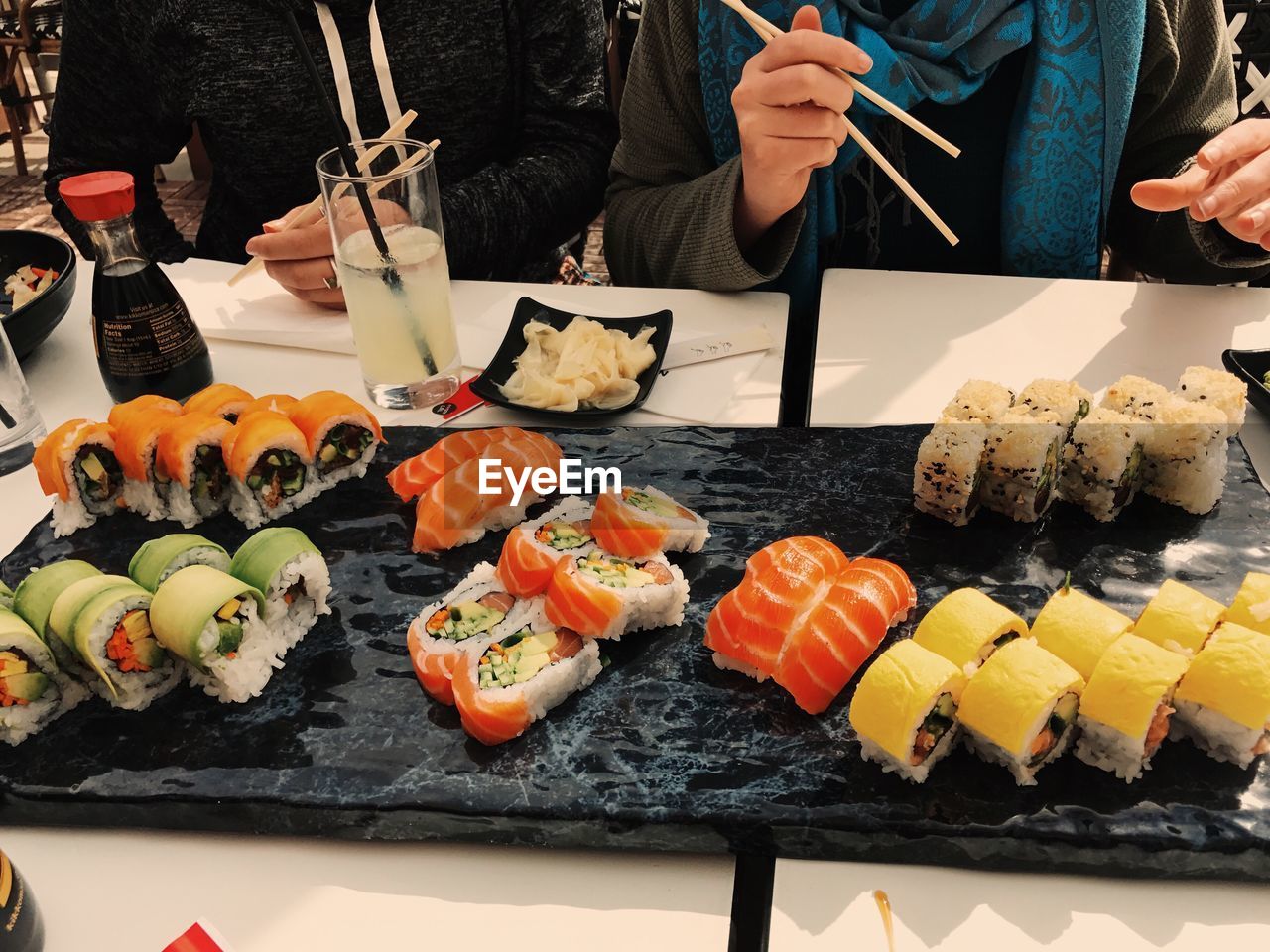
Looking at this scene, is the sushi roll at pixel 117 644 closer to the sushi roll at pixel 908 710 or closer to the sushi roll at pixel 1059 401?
the sushi roll at pixel 908 710

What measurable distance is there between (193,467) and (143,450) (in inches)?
2.8

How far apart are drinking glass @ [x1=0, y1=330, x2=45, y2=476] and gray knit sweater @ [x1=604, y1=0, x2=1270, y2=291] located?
112 cm

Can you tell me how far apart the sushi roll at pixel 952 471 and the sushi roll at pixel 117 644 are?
1.02m

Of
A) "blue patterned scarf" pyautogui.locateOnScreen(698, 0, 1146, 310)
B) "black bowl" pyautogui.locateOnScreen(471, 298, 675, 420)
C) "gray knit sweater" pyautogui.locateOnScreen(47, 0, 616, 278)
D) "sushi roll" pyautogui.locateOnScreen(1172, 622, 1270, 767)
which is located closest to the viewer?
"sushi roll" pyautogui.locateOnScreen(1172, 622, 1270, 767)

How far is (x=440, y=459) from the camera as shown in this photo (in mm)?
1513

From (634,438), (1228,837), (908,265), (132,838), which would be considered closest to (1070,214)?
(908,265)

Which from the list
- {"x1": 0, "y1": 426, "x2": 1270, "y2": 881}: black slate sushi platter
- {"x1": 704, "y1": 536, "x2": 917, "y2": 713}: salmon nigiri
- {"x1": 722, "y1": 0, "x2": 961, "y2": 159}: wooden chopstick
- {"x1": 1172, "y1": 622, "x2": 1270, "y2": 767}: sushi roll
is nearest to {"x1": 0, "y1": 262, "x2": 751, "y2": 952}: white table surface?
{"x1": 0, "y1": 426, "x2": 1270, "y2": 881}: black slate sushi platter

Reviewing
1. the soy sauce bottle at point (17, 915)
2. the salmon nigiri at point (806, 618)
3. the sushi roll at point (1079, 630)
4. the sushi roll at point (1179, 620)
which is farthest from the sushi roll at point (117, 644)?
the sushi roll at point (1179, 620)

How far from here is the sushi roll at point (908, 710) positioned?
1002 mm

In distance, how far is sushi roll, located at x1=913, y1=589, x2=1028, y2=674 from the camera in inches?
42.2

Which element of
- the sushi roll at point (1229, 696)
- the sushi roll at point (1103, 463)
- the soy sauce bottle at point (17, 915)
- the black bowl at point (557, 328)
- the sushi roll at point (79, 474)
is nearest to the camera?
the soy sauce bottle at point (17, 915)

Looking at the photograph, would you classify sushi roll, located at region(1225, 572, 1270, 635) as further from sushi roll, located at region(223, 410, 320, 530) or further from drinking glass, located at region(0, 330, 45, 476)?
drinking glass, located at region(0, 330, 45, 476)

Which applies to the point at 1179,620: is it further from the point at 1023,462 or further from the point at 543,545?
the point at 543,545

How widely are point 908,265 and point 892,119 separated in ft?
1.02
